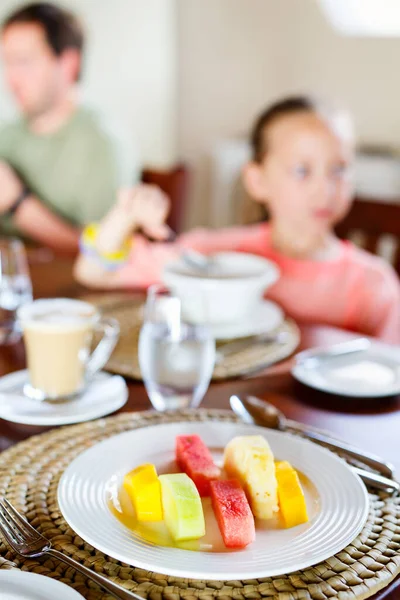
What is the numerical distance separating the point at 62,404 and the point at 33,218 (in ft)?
5.71

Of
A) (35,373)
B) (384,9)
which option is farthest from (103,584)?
(384,9)

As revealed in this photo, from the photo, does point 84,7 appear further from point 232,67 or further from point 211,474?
point 211,474

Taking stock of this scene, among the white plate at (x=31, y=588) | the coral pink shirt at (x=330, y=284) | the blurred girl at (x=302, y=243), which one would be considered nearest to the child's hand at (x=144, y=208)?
the blurred girl at (x=302, y=243)

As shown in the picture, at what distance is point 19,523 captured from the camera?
55 centimetres

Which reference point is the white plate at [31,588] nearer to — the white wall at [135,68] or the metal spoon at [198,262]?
the metal spoon at [198,262]

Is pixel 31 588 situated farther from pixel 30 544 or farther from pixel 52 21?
pixel 52 21

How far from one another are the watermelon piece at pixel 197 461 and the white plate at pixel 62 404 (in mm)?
174

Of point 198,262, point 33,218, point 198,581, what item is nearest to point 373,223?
point 198,262

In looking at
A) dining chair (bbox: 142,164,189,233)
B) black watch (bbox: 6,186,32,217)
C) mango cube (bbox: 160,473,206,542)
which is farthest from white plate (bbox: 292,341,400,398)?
black watch (bbox: 6,186,32,217)

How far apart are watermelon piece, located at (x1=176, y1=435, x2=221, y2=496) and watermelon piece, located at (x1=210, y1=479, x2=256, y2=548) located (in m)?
0.03

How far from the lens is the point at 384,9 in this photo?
2.84 metres

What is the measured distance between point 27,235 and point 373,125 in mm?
1432

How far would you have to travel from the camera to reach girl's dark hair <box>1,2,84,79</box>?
2.49 metres

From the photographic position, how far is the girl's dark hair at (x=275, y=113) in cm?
151
